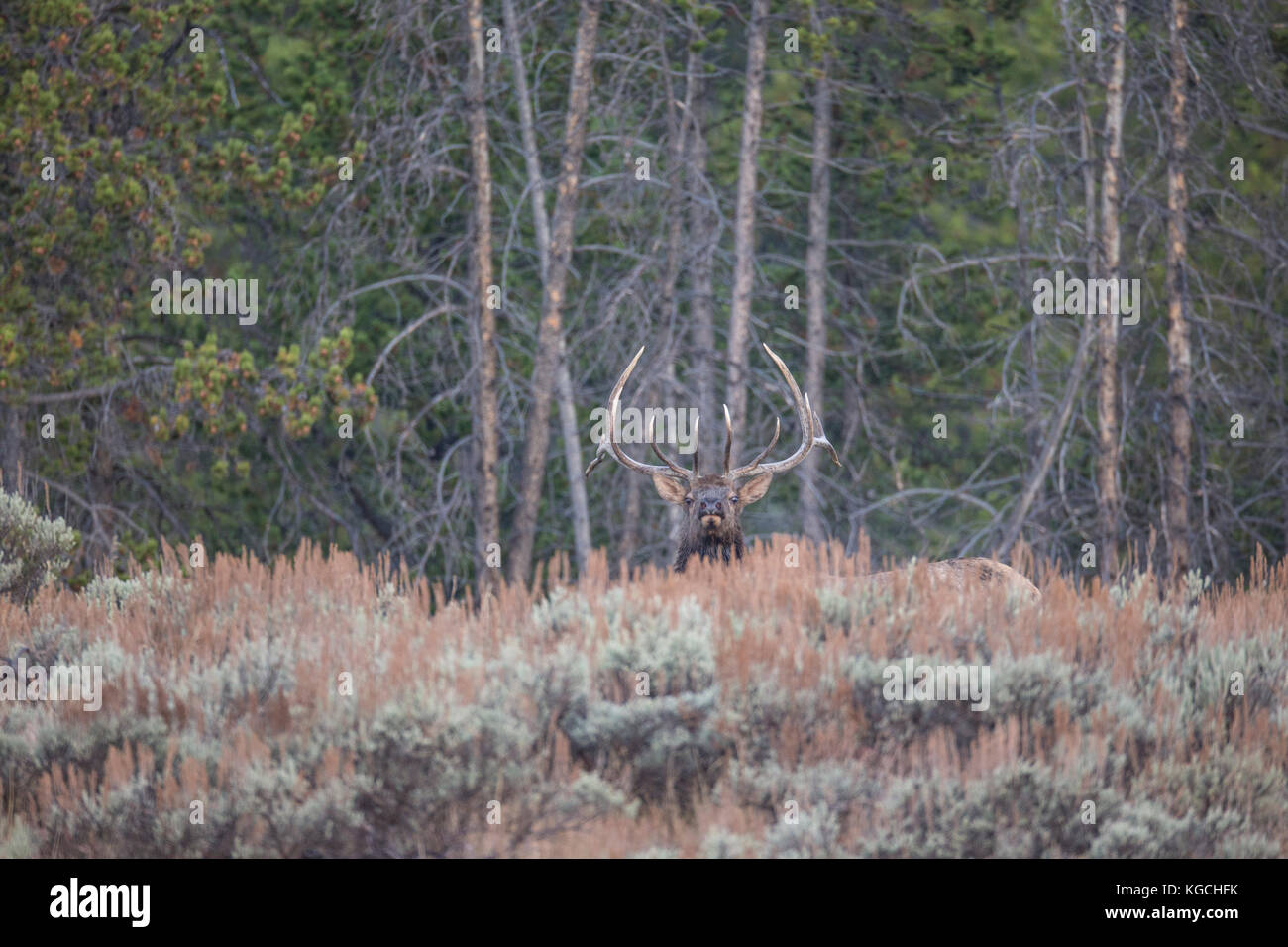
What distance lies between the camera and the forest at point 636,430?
6230 millimetres

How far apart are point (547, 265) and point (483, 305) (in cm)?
141

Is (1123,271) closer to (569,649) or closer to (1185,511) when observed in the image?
(1185,511)

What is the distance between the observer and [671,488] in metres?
10.8

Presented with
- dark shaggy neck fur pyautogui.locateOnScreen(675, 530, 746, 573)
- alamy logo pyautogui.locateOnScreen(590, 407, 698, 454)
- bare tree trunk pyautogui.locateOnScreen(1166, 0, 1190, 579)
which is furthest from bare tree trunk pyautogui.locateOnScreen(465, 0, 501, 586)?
bare tree trunk pyautogui.locateOnScreen(1166, 0, 1190, 579)

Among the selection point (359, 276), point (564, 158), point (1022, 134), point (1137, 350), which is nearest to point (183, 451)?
point (359, 276)

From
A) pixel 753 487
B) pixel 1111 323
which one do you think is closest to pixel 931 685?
pixel 753 487

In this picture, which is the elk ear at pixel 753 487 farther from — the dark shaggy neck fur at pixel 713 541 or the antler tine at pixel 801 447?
the dark shaggy neck fur at pixel 713 541

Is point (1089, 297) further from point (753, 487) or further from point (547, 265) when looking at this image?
point (753, 487)

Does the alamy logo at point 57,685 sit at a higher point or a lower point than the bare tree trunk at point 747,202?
lower

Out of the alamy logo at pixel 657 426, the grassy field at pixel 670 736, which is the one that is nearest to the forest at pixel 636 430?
the grassy field at pixel 670 736

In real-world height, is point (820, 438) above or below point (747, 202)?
below
